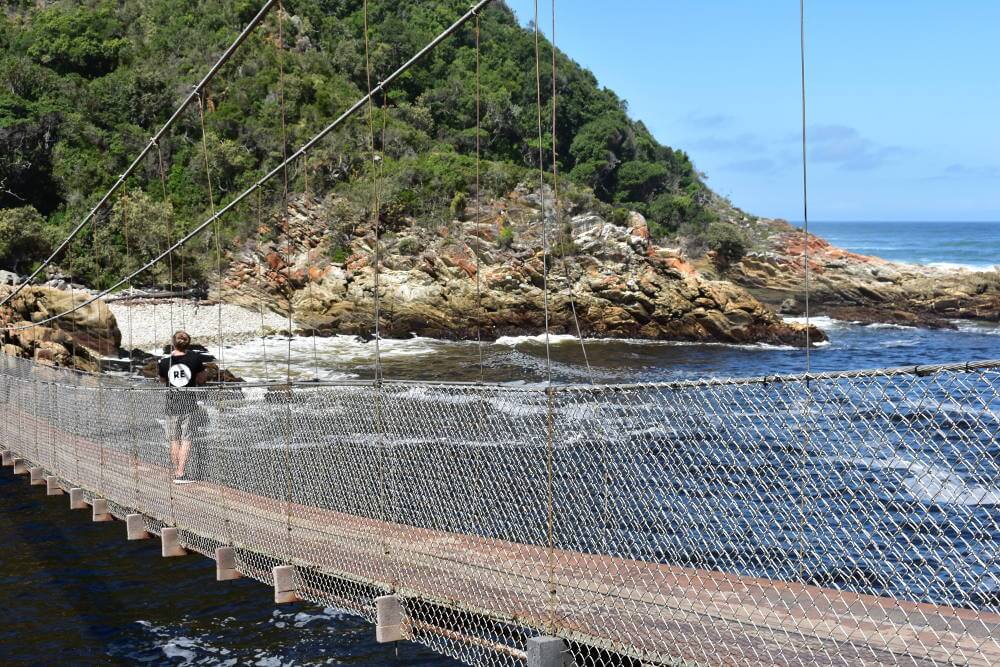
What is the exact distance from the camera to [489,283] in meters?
25.1

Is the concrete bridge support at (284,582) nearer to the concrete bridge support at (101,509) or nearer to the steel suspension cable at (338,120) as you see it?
the concrete bridge support at (101,509)

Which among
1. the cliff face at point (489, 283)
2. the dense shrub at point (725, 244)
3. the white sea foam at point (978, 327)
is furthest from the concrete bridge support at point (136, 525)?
the dense shrub at point (725, 244)

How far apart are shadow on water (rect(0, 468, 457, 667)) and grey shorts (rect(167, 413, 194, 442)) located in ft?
4.18

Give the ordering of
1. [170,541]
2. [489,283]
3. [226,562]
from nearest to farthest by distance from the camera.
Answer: [226,562], [170,541], [489,283]

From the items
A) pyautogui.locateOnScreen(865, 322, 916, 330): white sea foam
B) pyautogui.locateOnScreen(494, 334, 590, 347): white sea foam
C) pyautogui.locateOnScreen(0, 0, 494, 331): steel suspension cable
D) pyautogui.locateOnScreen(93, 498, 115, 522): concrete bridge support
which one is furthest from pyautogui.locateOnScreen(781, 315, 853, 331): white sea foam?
pyautogui.locateOnScreen(93, 498, 115, 522): concrete bridge support

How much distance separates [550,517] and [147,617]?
4.34m

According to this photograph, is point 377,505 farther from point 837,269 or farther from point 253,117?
point 837,269

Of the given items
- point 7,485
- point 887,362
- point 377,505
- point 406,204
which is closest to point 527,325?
point 406,204

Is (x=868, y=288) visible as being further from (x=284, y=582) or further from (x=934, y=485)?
(x=284, y=582)

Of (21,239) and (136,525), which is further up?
(21,239)

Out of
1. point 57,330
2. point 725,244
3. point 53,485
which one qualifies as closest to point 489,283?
point 725,244

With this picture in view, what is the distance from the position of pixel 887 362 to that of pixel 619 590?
19.3 meters

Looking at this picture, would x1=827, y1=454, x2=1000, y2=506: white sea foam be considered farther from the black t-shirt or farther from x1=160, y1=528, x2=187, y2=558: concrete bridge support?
→ the black t-shirt

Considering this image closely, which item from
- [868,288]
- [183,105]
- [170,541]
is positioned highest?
[183,105]
